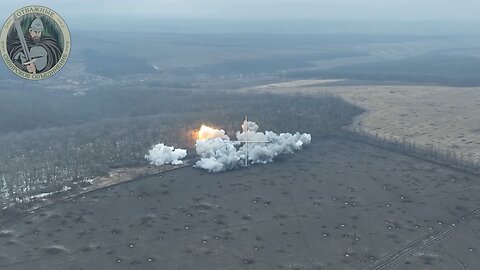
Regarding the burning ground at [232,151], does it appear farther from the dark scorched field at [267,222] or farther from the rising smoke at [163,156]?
the dark scorched field at [267,222]

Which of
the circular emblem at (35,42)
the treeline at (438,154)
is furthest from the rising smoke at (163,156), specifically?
the circular emblem at (35,42)

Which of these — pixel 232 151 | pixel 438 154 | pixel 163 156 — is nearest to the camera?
pixel 163 156

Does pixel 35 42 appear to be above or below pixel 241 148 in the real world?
above

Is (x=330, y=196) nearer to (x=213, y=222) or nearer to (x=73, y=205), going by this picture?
(x=213, y=222)

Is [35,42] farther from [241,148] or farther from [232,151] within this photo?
[241,148]

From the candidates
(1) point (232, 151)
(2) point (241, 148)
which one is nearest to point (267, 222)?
(1) point (232, 151)

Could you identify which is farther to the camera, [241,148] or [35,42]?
[241,148]

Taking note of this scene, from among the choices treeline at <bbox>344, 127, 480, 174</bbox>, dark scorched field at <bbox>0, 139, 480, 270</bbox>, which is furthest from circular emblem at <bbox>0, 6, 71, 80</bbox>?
treeline at <bbox>344, 127, 480, 174</bbox>

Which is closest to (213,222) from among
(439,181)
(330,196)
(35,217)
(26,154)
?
(330,196)
